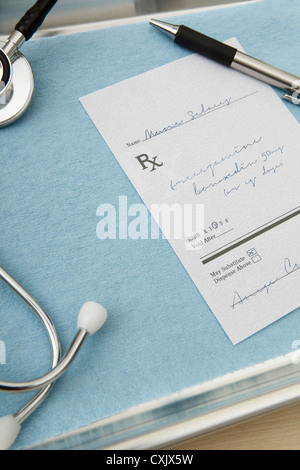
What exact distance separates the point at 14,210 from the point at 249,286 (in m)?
0.26

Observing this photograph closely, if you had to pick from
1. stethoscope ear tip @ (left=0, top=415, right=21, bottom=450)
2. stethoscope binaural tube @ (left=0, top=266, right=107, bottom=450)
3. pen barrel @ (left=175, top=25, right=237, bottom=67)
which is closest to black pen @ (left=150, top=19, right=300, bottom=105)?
pen barrel @ (left=175, top=25, right=237, bottom=67)

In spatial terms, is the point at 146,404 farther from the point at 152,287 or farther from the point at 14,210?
the point at 14,210

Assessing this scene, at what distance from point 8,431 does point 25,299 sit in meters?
0.11

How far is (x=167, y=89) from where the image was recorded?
51 cm

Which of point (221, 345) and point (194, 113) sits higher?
point (194, 113)

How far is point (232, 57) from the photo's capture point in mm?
511

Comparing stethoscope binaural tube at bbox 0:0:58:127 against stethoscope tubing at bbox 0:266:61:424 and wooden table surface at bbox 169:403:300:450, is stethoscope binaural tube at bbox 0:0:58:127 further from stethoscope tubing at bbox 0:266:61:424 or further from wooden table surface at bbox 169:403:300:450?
wooden table surface at bbox 169:403:300:450

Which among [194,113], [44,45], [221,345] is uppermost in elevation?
[44,45]

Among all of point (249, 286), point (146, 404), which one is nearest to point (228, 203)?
point (249, 286)

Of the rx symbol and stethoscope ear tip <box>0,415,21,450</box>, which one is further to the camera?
the rx symbol

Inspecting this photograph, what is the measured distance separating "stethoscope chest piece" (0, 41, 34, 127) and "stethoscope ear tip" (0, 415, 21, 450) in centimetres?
30

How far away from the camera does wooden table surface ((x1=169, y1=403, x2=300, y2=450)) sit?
17.5 inches

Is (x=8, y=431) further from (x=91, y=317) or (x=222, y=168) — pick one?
(x=222, y=168)
